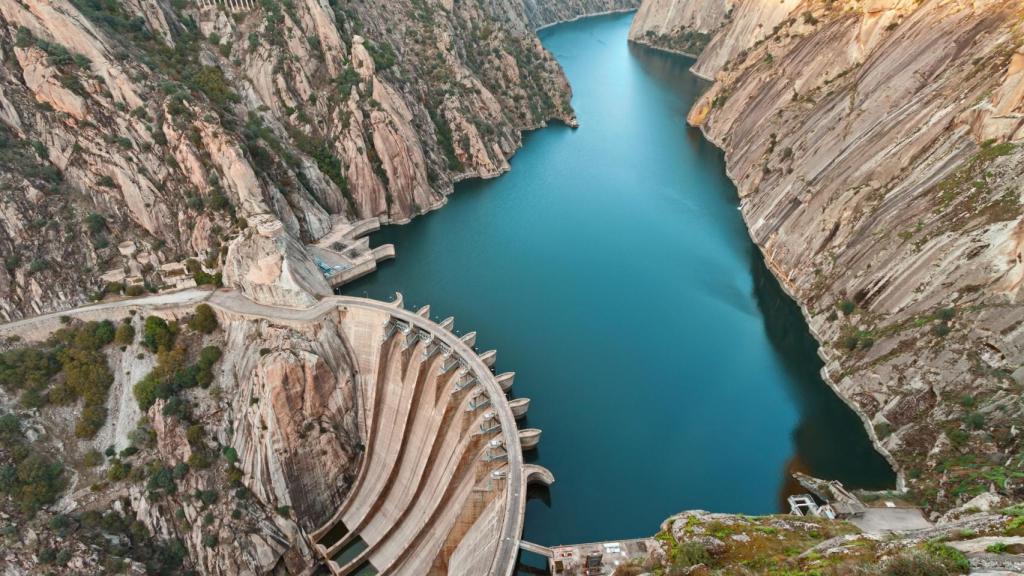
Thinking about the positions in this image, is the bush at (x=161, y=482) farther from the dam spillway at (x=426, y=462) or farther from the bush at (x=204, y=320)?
the bush at (x=204, y=320)

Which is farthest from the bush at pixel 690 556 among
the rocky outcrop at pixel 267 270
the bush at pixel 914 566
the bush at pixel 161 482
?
the rocky outcrop at pixel 267 270

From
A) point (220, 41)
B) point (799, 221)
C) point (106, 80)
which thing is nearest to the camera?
point (106, 80)

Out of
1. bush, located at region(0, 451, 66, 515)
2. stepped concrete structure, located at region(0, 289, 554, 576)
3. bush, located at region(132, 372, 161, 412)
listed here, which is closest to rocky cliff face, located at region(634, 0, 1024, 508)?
stepped concrete structure, located at region(0, 289, 554, 576)

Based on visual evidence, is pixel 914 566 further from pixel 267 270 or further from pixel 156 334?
pixel 156 334

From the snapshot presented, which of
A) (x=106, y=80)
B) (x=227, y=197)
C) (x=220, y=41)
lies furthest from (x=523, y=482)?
(x=220, y=41)

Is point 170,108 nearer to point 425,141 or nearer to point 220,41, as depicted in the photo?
point 220,41

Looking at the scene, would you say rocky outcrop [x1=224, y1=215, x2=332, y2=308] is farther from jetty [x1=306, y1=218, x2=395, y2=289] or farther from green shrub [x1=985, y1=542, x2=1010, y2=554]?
green shrub [x1=985, y1=542, x2=1010, y2=554]
